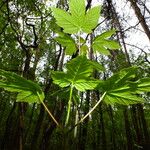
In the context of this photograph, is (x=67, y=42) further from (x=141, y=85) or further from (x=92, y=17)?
(x=141, y=85)

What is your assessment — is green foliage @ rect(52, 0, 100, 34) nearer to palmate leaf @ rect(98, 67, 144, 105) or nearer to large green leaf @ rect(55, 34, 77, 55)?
large green leaf @ rect(55, 34, 77, 55)

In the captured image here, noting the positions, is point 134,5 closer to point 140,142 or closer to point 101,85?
point 140,142

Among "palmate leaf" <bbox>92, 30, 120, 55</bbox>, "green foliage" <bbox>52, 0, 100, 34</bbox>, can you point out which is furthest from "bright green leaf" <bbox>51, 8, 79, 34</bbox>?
"palmate leaf" <bbox>92, 30, 120, 55</bbox>

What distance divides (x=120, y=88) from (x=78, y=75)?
0.45ft

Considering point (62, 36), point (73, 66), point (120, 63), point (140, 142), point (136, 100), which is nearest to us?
point (73, 66)

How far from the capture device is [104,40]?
1001 millimetres

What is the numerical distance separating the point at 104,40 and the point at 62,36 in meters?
0.16

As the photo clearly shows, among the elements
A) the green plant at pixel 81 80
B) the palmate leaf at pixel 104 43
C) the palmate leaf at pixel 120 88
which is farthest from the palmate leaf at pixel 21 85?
the palmate leaf at pixel 104 43

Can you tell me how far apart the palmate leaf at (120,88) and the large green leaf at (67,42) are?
11.2 inches

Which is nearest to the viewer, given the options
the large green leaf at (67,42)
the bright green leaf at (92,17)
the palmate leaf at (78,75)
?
the palmate leaf at (78,75)

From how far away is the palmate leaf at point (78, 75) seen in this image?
0.73m

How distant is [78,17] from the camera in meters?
0.84

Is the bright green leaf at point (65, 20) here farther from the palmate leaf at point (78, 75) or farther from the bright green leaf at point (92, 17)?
the palmate leaf at point (78, 75)

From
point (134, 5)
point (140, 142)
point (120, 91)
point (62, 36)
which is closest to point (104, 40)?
point (62, 36)
